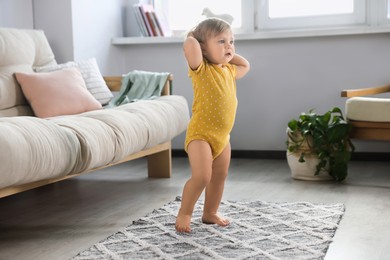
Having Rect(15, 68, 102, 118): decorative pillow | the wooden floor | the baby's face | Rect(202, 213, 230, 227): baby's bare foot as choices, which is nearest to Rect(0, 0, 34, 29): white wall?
Rect(15, 68, 102, 118): decorative pillow

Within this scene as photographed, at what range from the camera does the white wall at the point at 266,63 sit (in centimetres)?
389

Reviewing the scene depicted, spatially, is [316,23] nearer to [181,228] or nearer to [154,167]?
[154,167]

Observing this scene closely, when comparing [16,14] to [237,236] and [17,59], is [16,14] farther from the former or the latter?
[237,236]

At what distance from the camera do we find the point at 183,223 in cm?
230

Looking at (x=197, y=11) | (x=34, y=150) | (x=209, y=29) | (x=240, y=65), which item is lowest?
(x=34, y=150)

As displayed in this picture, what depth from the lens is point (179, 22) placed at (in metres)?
4.52

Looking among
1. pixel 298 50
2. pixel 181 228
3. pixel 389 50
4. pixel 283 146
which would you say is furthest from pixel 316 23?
pixel 181 228

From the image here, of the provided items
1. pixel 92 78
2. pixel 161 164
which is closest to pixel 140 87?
pixel 92 78

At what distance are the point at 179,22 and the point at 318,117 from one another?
5.07ft

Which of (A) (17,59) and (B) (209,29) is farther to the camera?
(A) (17,59)

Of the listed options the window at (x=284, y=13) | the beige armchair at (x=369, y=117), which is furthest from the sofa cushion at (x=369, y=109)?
the window at (x=284, y=13)

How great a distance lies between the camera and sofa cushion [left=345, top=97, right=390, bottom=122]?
3.16 m

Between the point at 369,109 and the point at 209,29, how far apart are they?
127cm

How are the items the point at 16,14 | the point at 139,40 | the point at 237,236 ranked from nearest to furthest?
the point at 237,236, the point at 16,14, the point at 139,40
